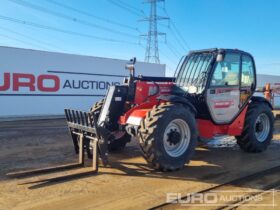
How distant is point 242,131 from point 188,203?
391 cm

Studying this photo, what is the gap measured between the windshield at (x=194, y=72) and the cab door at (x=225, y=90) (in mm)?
208

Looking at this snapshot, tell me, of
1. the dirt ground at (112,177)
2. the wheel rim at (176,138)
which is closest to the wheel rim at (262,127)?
the dirt ground at (112,177)

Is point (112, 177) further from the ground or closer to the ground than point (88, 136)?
closer to the ground

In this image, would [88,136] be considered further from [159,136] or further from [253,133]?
[253,133]

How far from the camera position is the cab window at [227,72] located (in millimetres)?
7471

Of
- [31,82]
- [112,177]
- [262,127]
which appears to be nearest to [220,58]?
[262,127]

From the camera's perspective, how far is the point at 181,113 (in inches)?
246

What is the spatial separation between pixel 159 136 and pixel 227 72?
8.86ft

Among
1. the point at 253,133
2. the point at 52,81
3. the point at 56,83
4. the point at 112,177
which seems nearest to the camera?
the point at 112,177

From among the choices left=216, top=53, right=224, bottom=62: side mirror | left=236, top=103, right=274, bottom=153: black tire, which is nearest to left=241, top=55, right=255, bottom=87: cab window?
left=236, top=103, right=274, bottom=153: black tire

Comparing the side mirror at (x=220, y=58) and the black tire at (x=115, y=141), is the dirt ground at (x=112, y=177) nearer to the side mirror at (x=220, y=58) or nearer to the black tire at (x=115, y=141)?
the black tire at (x=115, y=141)

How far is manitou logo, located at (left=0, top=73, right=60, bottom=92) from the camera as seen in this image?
51.6 feet

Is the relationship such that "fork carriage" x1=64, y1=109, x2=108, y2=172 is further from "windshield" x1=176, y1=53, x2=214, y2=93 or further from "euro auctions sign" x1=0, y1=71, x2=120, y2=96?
"euro auctions sign" x1=0, y1=71, x2=120, y2=96

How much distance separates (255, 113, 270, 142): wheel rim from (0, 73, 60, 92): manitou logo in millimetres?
11243
